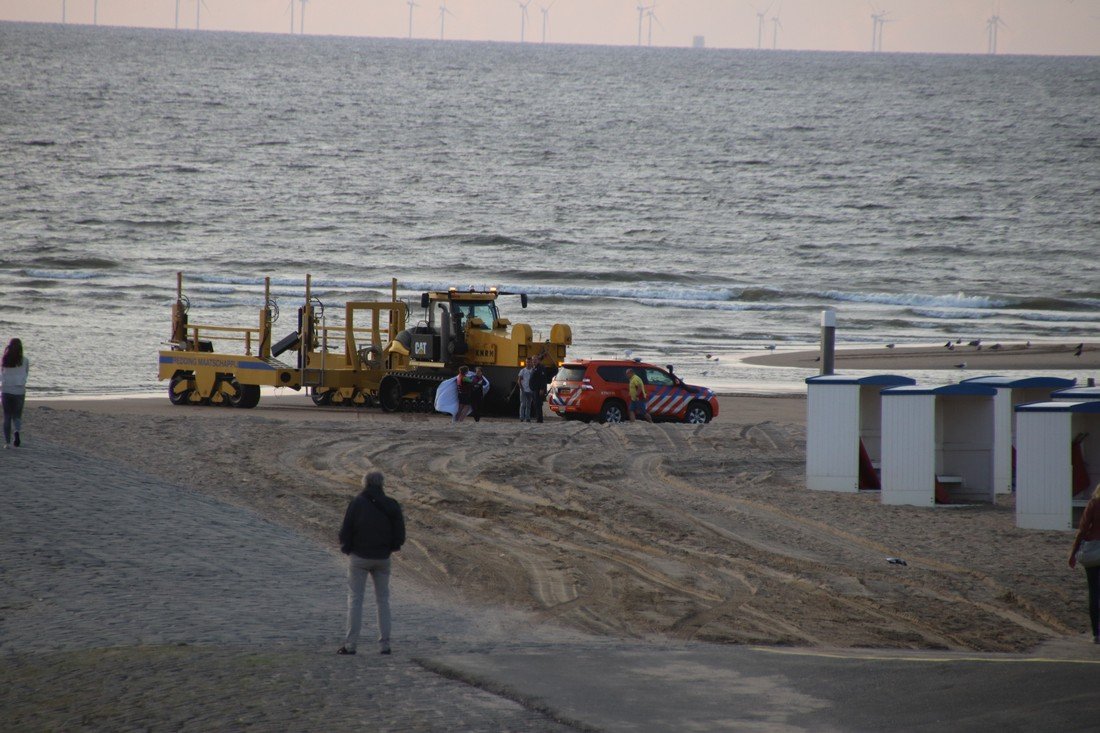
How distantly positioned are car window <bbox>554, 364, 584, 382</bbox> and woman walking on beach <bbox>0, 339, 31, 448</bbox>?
38.8ft

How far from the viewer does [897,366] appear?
1610 inches

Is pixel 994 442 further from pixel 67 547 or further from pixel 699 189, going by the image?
pixel 699 189

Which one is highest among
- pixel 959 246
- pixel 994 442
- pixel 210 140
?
pixel 210 140

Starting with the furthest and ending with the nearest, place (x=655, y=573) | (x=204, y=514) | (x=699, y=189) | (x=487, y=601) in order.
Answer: (x=699, y=189) < (x=204, y=514) < (x=655, y=573) < (x=487, y=601)

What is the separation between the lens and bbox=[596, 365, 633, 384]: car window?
27281mm

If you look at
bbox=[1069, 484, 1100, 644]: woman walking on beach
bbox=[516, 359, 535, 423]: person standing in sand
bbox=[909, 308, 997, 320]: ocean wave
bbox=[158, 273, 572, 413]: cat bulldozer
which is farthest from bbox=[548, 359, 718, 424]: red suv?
bbox=[909, 308, 997, 320]: ocean wave

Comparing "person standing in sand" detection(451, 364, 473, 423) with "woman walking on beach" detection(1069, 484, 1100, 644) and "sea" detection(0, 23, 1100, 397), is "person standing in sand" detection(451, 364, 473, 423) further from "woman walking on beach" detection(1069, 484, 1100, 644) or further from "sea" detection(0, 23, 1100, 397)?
"woman walking on beach" detection(1069, 484, 1100, 644)

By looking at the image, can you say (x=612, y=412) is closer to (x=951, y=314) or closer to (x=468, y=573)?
(x=468, y=573)

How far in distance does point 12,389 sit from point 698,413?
550 inches

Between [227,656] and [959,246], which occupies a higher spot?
[959,246]

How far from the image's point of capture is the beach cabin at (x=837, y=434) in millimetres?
18438

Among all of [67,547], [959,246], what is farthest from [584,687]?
[959,246]

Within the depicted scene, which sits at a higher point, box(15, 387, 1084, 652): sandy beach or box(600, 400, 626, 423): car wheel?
box(600, 400, 626, 423): car wheel

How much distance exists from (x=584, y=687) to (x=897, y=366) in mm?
33806
